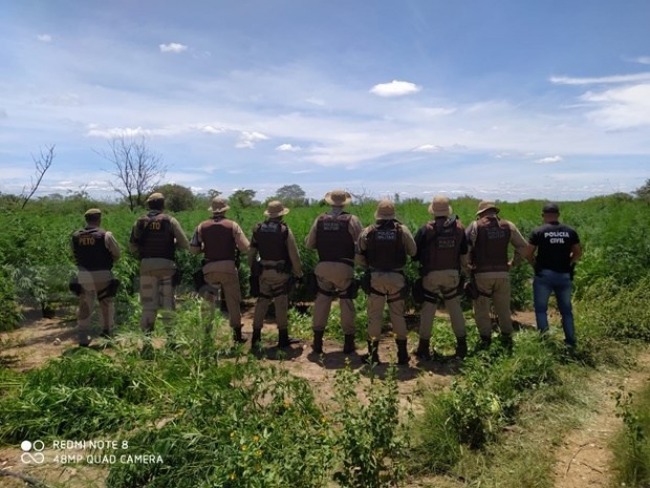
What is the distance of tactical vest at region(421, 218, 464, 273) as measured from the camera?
600cm

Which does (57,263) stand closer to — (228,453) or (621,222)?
(228,453)

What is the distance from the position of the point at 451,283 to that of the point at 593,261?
5.11m

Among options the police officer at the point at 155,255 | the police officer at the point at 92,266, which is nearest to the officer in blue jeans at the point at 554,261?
the police officer at the point at 155,255

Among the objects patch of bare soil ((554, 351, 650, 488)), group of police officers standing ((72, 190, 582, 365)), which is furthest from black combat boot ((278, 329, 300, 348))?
patch of bare soil ((554, 351, 650, 488))

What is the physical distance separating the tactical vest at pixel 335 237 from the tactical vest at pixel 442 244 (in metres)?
1.00

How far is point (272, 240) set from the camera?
6.48 meters

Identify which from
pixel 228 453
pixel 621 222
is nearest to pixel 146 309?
pixel 228 453

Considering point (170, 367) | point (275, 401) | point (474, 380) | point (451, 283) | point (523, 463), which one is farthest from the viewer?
point (451, 283)

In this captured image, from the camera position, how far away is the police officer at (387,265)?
6016 mm

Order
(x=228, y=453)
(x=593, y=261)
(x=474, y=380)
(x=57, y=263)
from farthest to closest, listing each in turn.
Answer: (x=593, y=261) → (x=57, y=263) → (x=474, y=380) → (x=228, y=453)

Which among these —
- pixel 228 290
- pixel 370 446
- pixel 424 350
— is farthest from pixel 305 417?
pixel 228 290

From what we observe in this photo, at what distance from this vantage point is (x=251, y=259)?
21.9ft

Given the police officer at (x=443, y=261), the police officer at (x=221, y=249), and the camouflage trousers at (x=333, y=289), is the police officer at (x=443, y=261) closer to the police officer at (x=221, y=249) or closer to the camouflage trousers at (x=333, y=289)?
the camouflage trousers at (x=333, y=289)

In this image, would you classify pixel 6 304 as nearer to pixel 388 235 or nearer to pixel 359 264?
pixel 359 264
